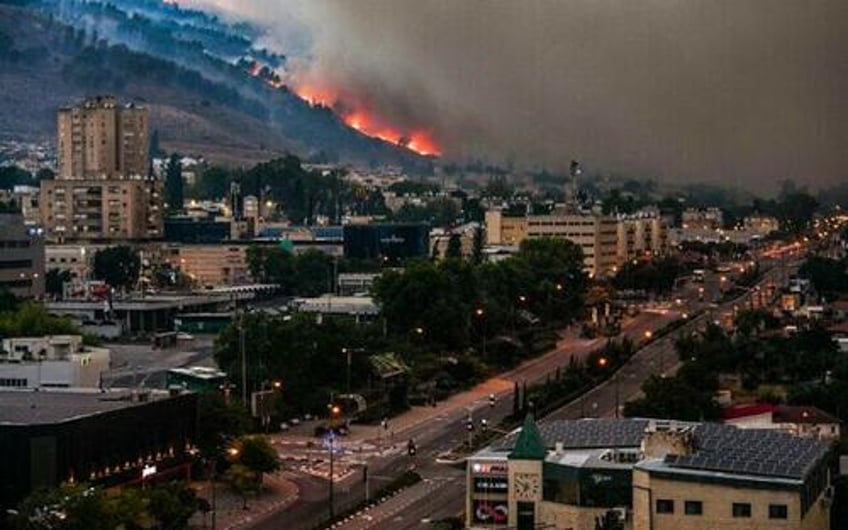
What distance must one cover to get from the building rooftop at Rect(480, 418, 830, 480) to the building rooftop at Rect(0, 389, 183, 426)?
368 cm

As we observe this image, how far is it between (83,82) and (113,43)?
13.6 m

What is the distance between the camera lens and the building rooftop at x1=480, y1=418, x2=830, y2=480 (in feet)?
40.4

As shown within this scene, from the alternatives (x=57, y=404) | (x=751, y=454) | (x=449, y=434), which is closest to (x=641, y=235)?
Result: (x=449, y=434)

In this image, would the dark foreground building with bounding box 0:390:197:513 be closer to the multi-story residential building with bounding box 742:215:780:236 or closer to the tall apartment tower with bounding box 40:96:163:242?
the tall apartment tower with bounding box 40:96:163:242

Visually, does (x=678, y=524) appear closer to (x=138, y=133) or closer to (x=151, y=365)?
(x=151, y=365)

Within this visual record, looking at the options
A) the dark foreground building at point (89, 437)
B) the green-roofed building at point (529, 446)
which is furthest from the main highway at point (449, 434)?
the green-roofed building at point (529, 446)

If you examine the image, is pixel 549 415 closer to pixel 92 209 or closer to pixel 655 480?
pixel 655 480

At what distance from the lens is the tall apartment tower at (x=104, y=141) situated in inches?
2160

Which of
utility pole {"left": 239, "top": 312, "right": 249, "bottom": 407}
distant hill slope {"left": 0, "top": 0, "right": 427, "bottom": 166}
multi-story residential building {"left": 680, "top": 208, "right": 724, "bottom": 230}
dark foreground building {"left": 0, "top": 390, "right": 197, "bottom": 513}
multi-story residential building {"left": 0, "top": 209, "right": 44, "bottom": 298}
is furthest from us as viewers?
distant hill slope {"left": 0, "top": 0, "right": 427, "bottom": 166}

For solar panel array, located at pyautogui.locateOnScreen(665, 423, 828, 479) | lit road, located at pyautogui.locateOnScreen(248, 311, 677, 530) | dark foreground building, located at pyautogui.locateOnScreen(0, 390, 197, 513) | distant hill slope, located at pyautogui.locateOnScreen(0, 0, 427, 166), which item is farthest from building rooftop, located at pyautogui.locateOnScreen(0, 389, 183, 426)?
distant hill slope, located at pyautogui.locateOnScreen(0, 0, 427, 166)

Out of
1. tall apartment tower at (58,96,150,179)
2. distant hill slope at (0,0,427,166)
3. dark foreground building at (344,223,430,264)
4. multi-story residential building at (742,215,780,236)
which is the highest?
distant hill slope at (0,0,427,166)

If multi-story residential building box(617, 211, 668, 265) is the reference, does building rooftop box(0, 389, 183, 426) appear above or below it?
below

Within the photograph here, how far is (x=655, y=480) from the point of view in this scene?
12.3m

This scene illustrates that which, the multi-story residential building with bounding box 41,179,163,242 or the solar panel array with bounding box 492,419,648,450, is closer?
the solar panel array with bounding box 492,419,648,450
